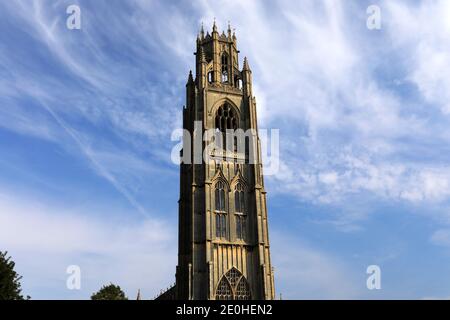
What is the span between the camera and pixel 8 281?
1613 inches

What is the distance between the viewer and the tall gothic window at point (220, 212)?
181 ft

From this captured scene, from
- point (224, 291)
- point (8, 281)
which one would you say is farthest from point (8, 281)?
point (224, 291)

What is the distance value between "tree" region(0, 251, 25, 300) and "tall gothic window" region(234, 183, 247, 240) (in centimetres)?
2454

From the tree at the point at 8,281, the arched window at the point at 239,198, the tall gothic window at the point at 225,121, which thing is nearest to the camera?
A: the tree at the point at 8,281

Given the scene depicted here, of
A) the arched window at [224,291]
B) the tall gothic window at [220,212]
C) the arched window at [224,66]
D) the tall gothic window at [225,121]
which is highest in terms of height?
the arched window at [224,66]

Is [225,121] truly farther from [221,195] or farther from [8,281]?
[8,281]

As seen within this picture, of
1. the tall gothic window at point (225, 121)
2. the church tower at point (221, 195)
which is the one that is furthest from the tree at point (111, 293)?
the tall gothic window at point (225, 121)

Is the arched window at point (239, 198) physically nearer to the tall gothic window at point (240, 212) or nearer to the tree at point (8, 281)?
the tall gothic window at point (240, 212)

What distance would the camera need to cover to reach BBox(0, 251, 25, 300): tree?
40.5 m

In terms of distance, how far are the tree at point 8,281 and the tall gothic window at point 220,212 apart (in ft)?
72.4

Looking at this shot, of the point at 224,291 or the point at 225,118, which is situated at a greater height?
the point at 225,118

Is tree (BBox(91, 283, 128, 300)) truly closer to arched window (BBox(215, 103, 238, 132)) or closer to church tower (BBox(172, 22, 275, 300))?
church tower (BBox(172, 22, 275, 300))

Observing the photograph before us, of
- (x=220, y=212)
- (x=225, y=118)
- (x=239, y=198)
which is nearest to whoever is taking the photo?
(x=220, y=212)
